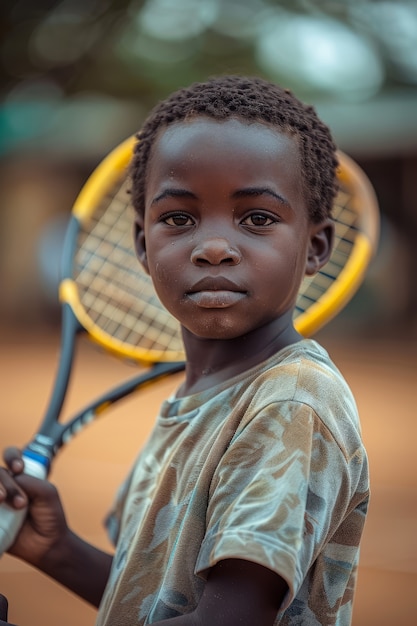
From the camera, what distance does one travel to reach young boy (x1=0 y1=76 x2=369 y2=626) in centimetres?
122

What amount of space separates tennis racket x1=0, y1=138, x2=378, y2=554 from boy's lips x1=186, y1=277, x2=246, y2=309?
66 centimetres

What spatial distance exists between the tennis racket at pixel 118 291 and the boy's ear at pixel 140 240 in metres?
0.46

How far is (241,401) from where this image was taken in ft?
4.46

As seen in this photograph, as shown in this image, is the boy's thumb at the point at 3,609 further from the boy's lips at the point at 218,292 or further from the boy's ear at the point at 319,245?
the boy's ear at the point at 319,245

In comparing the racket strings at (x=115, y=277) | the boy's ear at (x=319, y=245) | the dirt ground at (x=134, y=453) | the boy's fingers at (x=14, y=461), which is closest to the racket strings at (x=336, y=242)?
the racket strings at (x=115, y=277)

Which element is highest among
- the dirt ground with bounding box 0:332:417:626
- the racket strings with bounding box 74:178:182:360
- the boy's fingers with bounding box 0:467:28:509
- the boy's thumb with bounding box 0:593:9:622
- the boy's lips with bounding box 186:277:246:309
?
the boy's lips with bounding box 186:277:246:309

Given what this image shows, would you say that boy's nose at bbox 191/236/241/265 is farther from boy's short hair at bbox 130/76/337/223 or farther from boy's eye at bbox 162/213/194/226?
boy's short hair at bbox 130/76/337/223

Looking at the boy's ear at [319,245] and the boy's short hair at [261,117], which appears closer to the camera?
the boy's short hair at [261,117]

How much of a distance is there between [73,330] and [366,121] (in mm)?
10318

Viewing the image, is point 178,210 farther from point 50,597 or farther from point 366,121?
point 366,121

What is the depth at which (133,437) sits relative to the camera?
7.05m

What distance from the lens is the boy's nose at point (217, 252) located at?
4.54 feet

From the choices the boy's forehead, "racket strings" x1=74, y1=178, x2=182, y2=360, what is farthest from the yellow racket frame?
the boy's forehead

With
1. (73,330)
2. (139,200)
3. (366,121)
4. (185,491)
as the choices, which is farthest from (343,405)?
(366,121)
